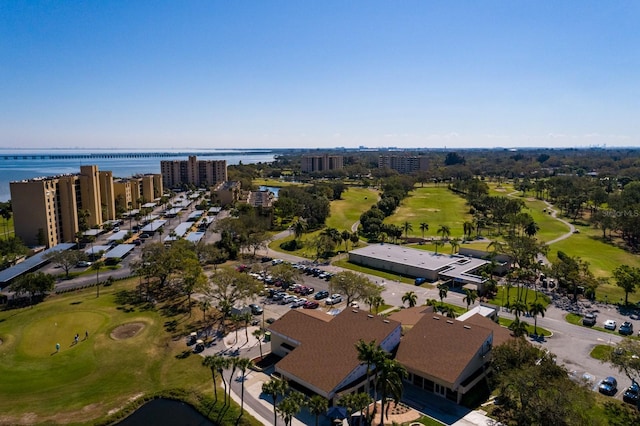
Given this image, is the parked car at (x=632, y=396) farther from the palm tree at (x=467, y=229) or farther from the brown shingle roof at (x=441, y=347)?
the palm tree at (x=467, y=229)

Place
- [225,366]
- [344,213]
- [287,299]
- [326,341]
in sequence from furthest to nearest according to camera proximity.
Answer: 1. [344,213]
2. [287,299]
3. [326,341]
4. [225,366]

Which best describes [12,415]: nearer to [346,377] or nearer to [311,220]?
[346,377]

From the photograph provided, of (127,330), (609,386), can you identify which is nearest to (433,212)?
(609,386)

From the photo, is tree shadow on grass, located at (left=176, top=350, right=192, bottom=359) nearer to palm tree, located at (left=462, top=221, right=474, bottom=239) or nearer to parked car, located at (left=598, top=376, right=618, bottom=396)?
parked car, located at (left=598, top=376, right=618, bottom=396)

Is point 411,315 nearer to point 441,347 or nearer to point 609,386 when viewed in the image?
point 441,347

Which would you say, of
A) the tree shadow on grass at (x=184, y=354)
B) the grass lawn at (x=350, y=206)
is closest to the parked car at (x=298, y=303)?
the tree shadow on grass at (x=184, y=354)

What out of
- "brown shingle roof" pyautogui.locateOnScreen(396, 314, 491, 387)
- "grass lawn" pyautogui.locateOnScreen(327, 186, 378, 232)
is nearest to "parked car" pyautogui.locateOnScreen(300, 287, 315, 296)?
"brown shingle roof" pyautogui.locateOnScreen(396, 314, 491, 387)
